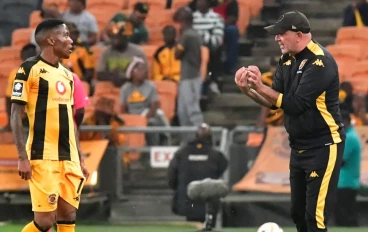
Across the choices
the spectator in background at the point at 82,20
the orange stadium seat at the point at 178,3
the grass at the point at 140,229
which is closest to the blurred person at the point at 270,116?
the grass at the point at 140,229

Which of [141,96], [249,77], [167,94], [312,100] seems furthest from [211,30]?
[249,77]

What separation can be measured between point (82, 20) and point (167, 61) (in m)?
1.90

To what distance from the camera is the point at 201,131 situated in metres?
15.3

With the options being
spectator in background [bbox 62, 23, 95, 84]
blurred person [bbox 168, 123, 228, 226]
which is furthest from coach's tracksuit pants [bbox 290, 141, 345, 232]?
spectator in background [bbox 62, 23, 95, 84]

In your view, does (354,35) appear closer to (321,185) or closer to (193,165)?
(193,165)

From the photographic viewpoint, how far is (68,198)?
10.3 meters

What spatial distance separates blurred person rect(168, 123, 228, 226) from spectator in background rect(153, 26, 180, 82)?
10.5ft

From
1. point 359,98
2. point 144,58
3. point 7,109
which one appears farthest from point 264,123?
point 7,109

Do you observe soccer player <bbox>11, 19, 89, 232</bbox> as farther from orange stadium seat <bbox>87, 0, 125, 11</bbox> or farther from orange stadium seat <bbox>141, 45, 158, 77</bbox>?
orange stadium seat <bbox>87, 0, 125, 11</bbox>

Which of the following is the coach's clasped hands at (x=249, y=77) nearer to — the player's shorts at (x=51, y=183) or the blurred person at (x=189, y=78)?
the player's shorts at (x=51, y=183)

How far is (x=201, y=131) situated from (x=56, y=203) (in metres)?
5.40

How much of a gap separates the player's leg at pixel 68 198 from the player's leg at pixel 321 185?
212cm

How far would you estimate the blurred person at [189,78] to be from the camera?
17.7 metres

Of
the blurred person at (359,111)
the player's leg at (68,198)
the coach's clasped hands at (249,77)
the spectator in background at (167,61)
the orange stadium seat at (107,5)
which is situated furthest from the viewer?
the orange stadium seat at (107,5)
